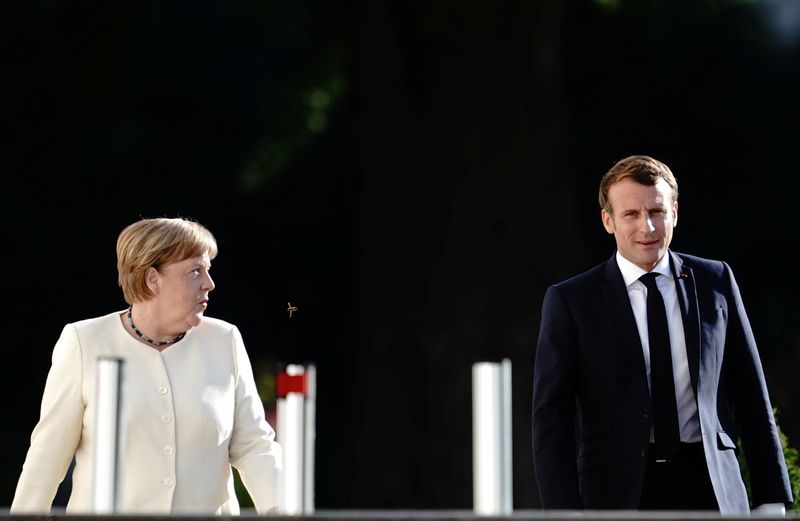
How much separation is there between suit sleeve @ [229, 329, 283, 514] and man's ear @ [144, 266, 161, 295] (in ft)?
1.14

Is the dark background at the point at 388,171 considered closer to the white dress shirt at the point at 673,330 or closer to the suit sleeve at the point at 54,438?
the white dress shirt at the point at 673,330

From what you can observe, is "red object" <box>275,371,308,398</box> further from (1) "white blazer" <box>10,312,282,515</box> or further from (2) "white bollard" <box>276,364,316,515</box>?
(1) "white blazer" <box>10,312,282,515</box>

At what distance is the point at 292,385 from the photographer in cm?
324

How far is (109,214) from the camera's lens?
1285cm

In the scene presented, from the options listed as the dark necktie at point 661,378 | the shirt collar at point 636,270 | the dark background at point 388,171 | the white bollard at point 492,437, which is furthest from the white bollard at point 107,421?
the dark background at point 388,171

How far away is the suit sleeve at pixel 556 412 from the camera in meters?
4.83

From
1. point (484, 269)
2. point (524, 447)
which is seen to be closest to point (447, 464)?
point (524, 447)

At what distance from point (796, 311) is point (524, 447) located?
488 cm

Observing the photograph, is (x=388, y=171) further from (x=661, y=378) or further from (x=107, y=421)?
(x=107, y=421)

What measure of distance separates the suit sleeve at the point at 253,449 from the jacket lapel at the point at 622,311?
1.19m

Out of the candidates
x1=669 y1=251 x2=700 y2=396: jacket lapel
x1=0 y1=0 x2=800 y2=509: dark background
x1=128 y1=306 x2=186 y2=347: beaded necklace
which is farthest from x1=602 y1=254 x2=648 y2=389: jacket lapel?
x1=0 y1=0 x2=800 y2=509: dark background

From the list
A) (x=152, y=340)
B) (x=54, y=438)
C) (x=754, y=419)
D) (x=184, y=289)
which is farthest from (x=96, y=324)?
(x=754, y=419)

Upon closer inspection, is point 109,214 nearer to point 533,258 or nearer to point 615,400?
point 533,258

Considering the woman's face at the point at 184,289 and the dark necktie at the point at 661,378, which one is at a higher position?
the woman's face at the point at 184,289
